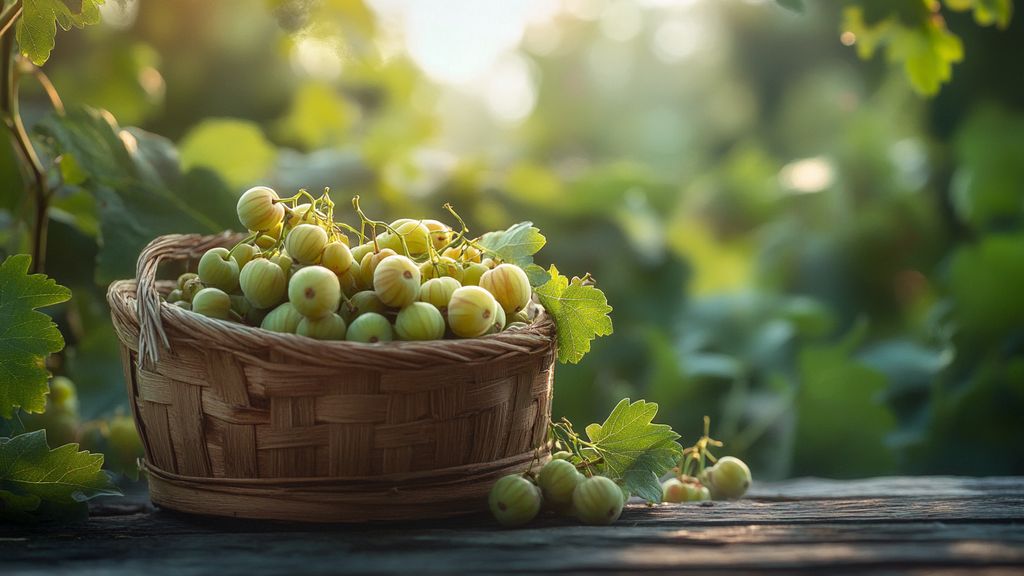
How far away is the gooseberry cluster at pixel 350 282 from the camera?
0.89m

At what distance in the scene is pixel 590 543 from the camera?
84 centimetres

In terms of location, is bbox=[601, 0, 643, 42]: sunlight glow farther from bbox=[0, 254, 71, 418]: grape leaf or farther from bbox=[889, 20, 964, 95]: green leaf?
bbox=[0, 254, 71, 418]: grape leaf

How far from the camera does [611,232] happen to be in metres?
2.24

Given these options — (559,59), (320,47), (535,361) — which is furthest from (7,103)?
(559,59)

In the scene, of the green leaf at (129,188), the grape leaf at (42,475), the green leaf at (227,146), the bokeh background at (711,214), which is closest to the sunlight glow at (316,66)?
the bokeh background at (711,214)

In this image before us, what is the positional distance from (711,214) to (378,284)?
6.79 feet

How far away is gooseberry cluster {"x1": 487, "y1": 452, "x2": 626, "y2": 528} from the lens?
3.02 ft

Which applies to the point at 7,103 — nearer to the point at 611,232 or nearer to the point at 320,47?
the point at 320,47

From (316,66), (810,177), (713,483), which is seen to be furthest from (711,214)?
(713,483)

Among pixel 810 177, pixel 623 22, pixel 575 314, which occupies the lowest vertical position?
pixel 575 314

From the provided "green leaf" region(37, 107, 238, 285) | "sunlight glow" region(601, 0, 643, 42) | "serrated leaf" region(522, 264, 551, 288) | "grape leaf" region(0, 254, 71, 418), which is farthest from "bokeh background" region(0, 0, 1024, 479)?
"sunlight glow" region(601, 0, 643, 42)

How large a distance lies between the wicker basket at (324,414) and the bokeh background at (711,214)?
0.36 metres

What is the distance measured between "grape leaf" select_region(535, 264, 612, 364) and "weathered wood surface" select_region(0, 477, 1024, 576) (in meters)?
0.18

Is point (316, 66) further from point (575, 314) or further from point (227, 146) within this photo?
point (575, 314)
